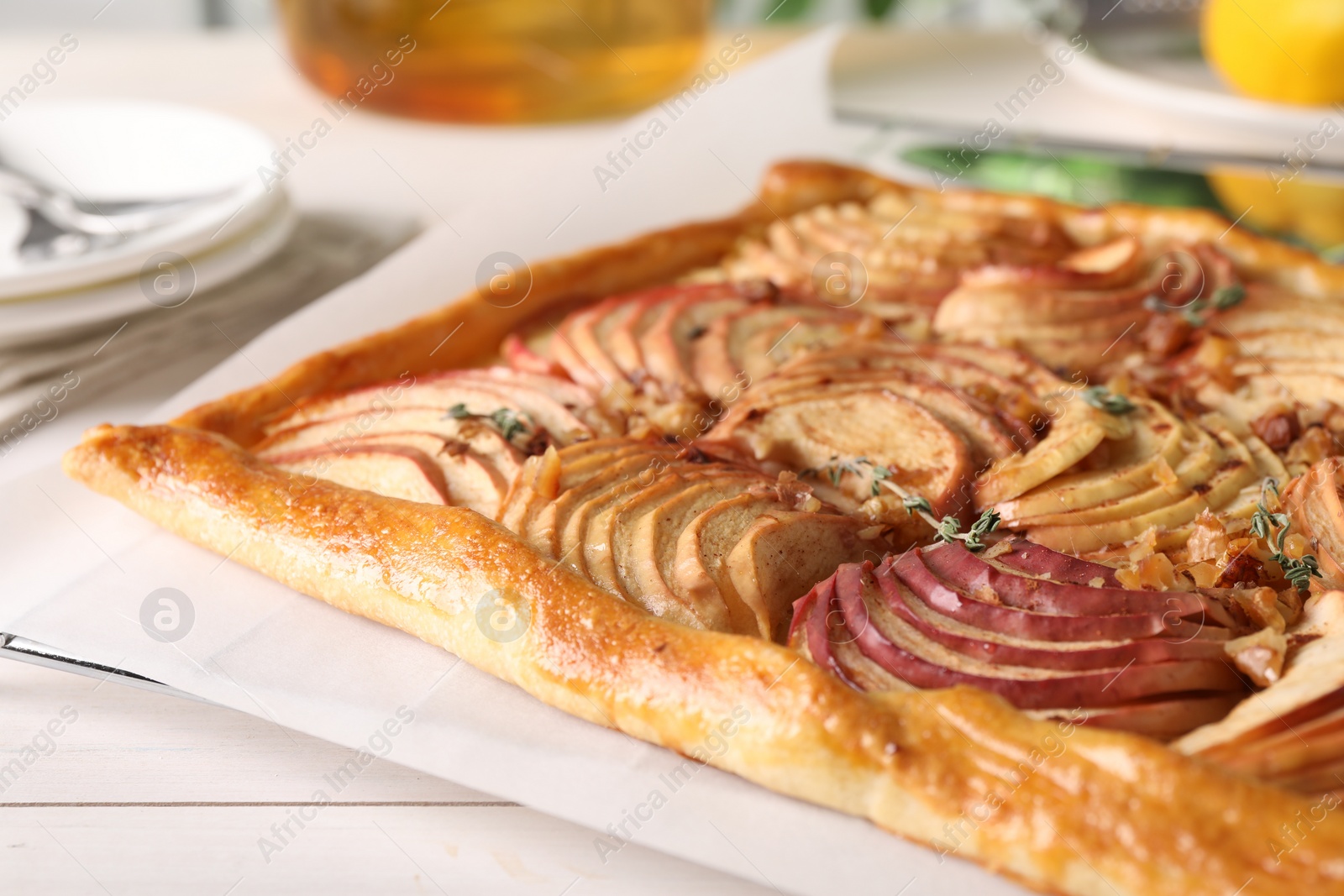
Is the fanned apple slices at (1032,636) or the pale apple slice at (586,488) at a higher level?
the pale apple slice at (586,488)

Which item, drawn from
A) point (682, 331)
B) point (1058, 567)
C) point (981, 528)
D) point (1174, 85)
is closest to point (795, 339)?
point (682, 331)

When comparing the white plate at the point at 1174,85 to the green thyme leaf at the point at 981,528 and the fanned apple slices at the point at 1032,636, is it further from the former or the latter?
the fanned apple slices at the point at 1032,636

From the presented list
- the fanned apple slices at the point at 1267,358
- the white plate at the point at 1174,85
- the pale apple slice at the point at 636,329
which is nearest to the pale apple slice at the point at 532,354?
the pale apple slice at the point at 636,329

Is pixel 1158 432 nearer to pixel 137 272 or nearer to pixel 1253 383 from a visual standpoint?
pixel 1253 383

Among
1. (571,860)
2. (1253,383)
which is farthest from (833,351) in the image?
(571,860)

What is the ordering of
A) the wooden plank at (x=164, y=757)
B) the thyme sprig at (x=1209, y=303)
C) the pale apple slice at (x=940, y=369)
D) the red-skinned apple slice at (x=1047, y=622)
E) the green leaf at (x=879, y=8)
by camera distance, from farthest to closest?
the green leaf at (x=879, y=8)
the thyme sprig at (x=1209, y=303)
the pale apple slice at (x=940, y=369)
the wooden plank at (x=164, y=757)
the red-skinned apple slice at (x=1047, y=622)

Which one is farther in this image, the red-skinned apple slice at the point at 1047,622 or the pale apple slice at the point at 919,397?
the pale apple slice at the point at 919,397

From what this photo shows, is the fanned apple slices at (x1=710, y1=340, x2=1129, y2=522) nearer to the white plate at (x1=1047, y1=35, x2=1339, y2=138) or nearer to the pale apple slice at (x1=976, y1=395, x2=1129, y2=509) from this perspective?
the pale apple slice at (x1=976, y1=395, x2=1129, y2=509)
